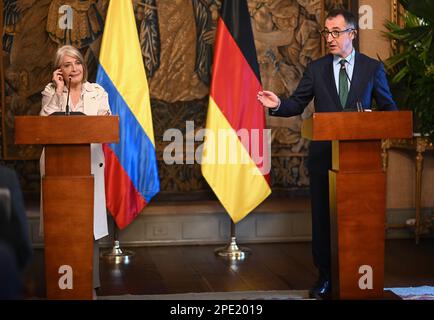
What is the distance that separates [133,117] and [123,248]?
1.45m

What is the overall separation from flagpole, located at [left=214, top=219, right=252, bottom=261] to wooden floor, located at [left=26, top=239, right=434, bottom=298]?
9cm

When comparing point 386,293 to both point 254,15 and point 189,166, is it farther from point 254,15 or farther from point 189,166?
point 254,15

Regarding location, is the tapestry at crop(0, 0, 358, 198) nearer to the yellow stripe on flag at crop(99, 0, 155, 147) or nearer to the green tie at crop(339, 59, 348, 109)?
the yellow stripe on flag at crop(99, 0, 155, 147)

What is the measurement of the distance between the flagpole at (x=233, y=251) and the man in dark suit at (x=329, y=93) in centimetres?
187

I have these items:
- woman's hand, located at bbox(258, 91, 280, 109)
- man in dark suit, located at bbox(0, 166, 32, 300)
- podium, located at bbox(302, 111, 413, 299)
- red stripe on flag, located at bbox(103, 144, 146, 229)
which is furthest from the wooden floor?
man in dark suit, located at bbox(0, 166, 32, 300)

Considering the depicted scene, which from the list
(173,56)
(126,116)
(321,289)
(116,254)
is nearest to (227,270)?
(116,254)

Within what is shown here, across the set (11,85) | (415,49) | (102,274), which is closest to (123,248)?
(102,274)

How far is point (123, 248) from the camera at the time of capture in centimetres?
771

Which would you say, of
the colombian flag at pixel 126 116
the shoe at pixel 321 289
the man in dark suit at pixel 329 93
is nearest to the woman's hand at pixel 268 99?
the man in dark suit at pixel 329 93

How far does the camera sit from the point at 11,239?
205 centimetres

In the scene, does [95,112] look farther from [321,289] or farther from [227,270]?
[321,289]

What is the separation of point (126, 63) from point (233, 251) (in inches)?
84.3

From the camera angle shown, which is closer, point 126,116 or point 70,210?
point 70,210

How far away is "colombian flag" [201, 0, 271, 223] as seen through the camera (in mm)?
7332
